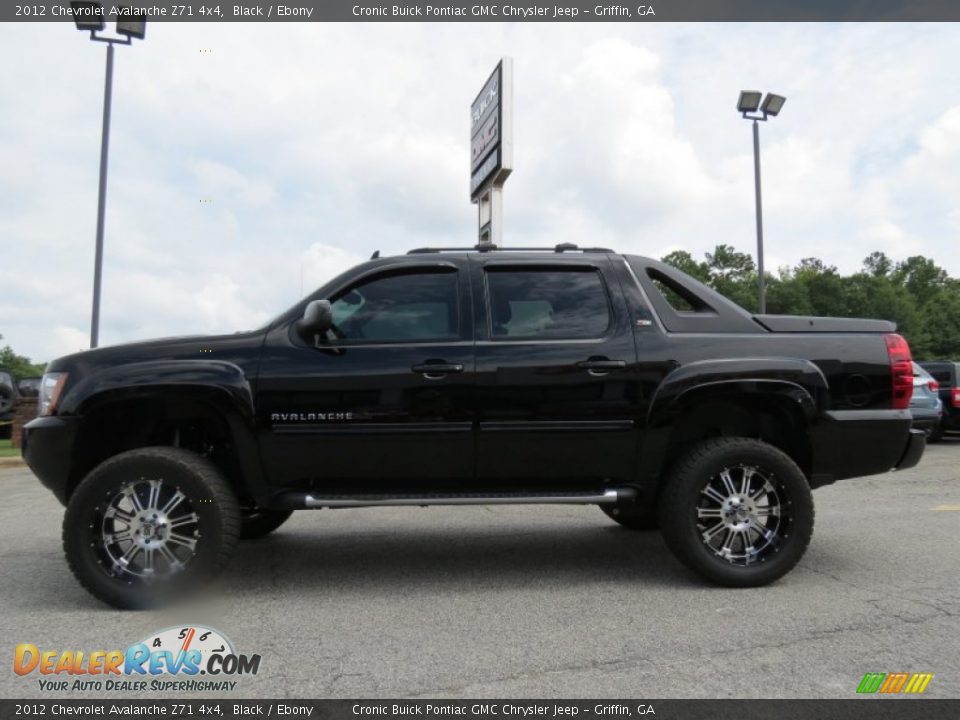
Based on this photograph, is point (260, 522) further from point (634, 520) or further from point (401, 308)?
point (634, 520)

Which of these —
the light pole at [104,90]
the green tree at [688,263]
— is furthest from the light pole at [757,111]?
the green tree at [688,263]

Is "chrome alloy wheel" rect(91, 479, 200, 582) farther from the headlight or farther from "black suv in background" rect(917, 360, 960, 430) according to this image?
"black suv in background" rect(917, 360, 960, 430)

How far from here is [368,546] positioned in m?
5.70

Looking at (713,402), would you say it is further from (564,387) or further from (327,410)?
(327,410)

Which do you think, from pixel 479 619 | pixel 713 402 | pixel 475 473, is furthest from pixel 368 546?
pixel 713 402

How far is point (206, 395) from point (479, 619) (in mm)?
1841

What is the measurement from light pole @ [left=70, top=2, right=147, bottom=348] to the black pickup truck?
12.9 m

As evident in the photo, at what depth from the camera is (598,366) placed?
449cm

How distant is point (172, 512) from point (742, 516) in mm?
3025

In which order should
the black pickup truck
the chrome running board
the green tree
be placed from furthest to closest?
the green tree, the chrome running board, the black pickup truck

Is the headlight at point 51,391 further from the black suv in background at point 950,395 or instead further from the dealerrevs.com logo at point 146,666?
the black suv in background at point 950,395

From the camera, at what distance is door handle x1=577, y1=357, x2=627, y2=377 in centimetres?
448
